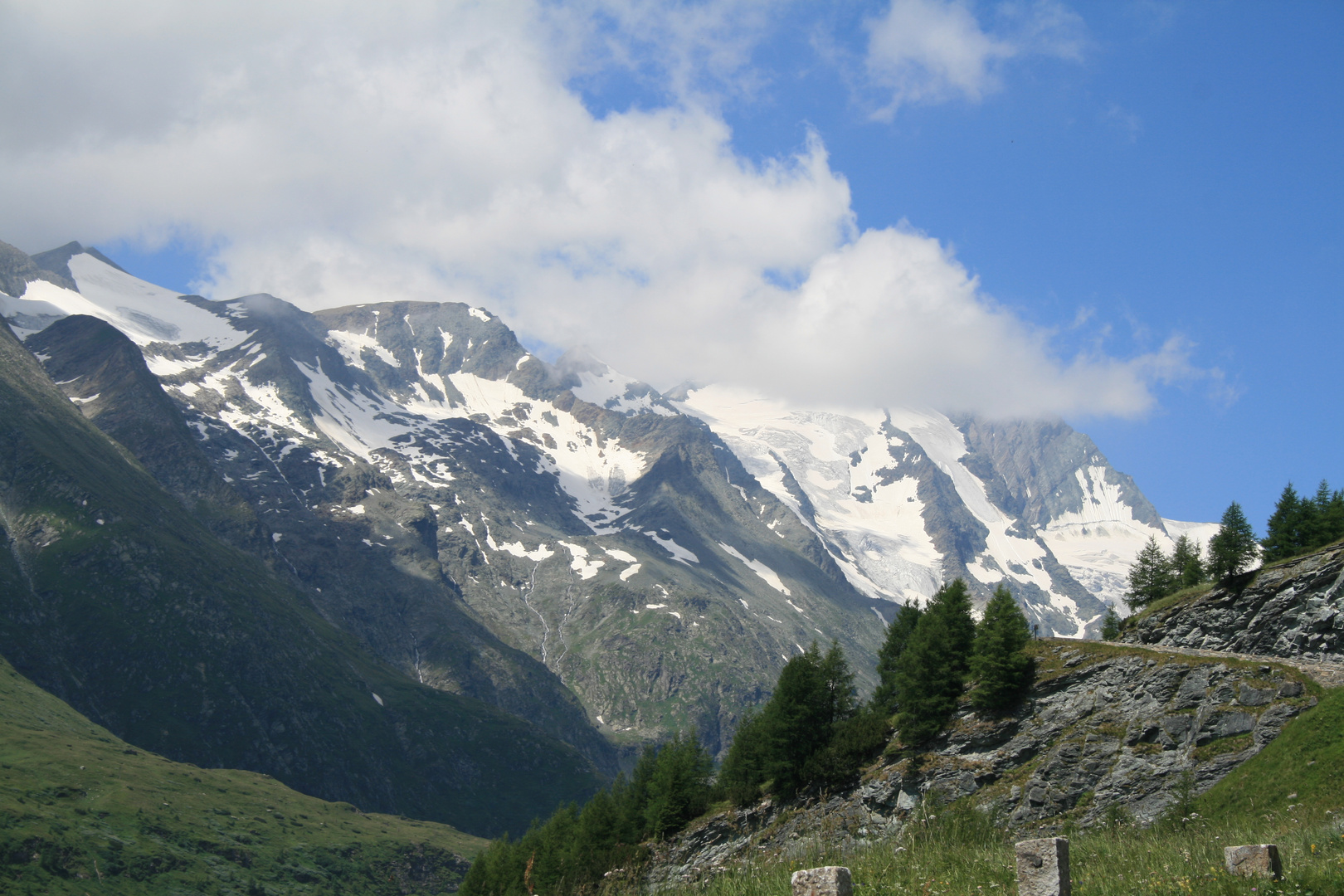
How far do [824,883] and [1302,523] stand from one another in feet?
253

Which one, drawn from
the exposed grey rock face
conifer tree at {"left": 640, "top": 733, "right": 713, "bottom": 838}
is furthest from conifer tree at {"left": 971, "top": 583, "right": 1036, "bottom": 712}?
conifer tree at {"left": 640, "top": 733, "right": 713, "bottom": 838}

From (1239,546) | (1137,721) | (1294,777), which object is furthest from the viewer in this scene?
(1239,546)

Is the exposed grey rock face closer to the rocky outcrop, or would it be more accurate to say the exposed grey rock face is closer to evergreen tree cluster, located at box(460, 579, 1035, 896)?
the rocky outcrop

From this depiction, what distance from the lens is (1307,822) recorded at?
93.0ft

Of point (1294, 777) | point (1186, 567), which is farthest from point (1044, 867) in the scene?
point (1186, 567)

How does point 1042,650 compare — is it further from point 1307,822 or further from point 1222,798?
point 1307,822

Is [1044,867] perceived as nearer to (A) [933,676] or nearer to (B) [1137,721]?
(B) [1137,721]

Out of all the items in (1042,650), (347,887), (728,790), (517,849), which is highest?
(1042,650)

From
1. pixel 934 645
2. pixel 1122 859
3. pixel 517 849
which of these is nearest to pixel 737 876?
pixel 1122 859

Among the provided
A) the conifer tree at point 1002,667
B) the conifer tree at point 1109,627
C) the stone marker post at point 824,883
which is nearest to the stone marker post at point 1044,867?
the stone marker post at point 824,883

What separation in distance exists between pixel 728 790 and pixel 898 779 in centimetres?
2446

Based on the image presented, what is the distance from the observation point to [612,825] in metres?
84.1

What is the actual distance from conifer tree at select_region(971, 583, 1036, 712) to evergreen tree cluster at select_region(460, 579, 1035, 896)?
3.2 inches

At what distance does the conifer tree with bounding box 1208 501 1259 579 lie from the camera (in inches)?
2354
